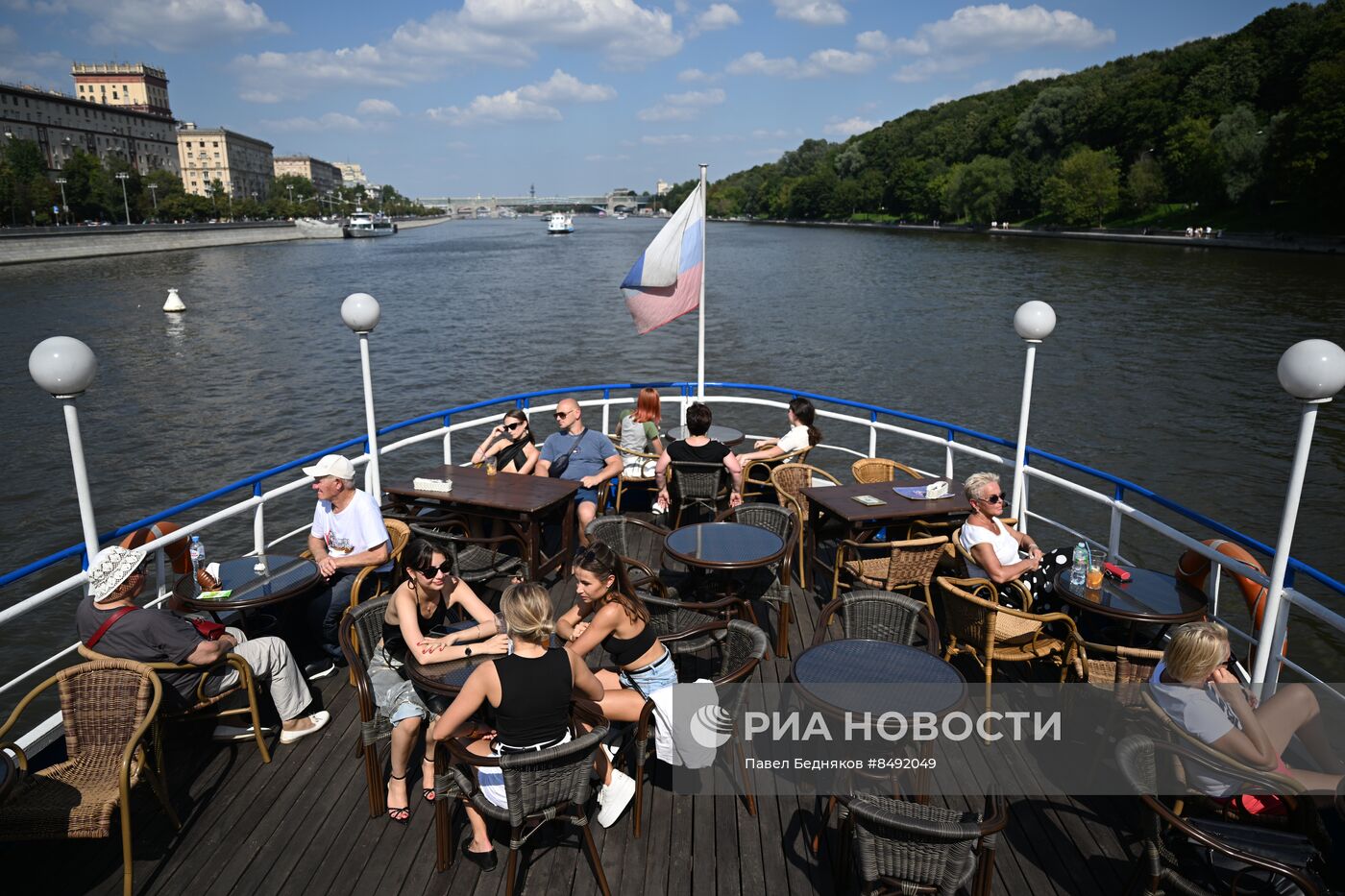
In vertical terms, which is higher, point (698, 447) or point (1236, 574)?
point (698, 447)

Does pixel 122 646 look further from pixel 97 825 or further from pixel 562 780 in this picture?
pixel 562 780

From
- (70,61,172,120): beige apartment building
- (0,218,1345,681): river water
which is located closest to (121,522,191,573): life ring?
(0,218,1345,681): river water

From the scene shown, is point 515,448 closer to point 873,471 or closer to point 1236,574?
point 873,471

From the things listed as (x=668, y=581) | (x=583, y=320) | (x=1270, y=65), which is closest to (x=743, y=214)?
(x=1270, y=65)

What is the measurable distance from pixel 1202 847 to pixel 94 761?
4711mm

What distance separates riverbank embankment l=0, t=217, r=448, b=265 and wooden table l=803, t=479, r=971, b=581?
74.4m

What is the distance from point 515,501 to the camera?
6.17m

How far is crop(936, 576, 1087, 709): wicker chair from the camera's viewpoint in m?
4.61

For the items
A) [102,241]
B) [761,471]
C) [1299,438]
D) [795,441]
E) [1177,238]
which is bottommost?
[761,471]

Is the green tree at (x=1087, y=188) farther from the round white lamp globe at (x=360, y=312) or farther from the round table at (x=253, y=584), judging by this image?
the round table at (x=253, y=584)

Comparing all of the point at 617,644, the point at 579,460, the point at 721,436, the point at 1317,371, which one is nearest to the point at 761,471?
the point at 721,436

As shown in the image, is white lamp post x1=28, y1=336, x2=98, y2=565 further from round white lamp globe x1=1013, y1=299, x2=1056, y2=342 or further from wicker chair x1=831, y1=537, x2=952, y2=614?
round white lamp globe x1=1013, y1=299, x2=1056, y2=342

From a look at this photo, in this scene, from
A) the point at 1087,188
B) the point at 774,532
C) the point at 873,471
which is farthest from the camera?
the point at 1087,188

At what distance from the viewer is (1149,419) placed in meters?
22.2
